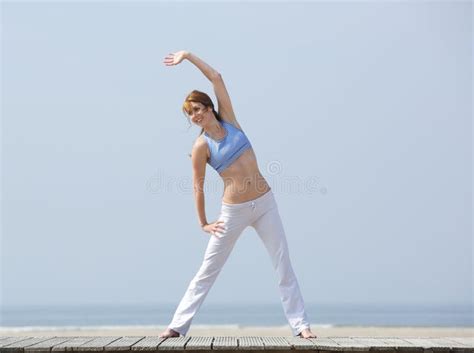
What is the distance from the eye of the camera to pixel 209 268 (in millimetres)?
6402

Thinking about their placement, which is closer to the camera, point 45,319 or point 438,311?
point 45,319

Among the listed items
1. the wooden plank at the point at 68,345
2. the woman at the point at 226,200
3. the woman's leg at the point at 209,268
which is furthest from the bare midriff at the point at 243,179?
the wooden plank at the point at 68,345

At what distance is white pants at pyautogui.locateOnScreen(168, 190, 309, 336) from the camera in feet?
20.9

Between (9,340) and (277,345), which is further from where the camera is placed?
(9,340)

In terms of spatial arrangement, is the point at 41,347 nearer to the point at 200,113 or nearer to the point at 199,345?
the point at 199,345

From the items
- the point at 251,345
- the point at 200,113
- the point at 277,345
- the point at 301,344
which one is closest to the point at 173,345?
the point at 251,345

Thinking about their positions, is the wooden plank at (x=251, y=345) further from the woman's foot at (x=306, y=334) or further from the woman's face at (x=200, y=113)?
the woman's face at (x=200, y=113)

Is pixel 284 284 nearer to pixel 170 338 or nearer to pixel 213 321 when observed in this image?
pixel 170 338

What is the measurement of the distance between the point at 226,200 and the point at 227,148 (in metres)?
0.35

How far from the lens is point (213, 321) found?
2214 centimetres

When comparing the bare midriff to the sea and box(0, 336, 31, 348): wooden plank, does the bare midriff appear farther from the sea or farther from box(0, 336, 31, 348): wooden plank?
the sea

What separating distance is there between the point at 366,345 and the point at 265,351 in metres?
0.58

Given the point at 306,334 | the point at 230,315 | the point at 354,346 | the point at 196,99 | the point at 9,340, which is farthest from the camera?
the point at 230,315

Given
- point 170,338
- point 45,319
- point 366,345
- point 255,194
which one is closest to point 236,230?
point 255,194
